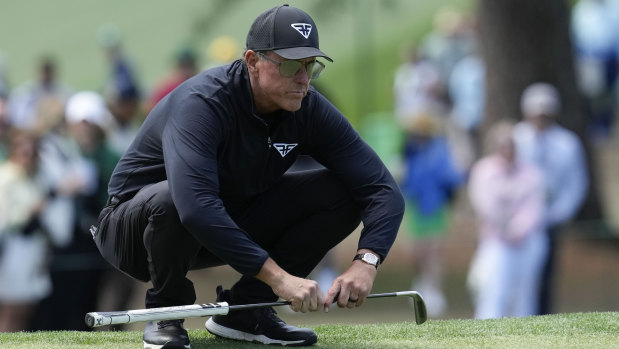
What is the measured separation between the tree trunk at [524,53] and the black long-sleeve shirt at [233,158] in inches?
312

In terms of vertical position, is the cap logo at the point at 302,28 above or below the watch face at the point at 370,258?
above

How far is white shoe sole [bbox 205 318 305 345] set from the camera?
5514 mm

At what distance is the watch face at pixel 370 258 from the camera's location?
5.10 metres

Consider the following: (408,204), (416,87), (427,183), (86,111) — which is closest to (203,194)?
(86,111)

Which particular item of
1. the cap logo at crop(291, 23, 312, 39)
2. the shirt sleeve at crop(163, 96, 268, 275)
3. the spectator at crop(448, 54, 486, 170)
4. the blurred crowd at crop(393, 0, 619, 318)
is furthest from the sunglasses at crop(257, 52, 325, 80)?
the spectator at crop(448, 54, 486, 170)

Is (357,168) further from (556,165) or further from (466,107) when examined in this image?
(466,107)

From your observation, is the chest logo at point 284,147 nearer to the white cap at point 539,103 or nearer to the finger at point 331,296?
the finger at point 331,296

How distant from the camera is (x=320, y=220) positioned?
5.40 meters

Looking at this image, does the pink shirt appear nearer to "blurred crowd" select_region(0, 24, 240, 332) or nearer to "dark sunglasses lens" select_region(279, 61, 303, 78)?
"blurred crowd" select_region(0, 24, 240, 332)

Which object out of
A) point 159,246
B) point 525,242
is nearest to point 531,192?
point 525,242

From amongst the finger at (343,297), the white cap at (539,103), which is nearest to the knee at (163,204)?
the finger at (343,297)

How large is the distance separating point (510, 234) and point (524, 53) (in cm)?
337

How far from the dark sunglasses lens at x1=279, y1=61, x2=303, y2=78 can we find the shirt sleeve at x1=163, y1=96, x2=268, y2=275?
1.23 ft

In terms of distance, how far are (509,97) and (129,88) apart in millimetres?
4715
